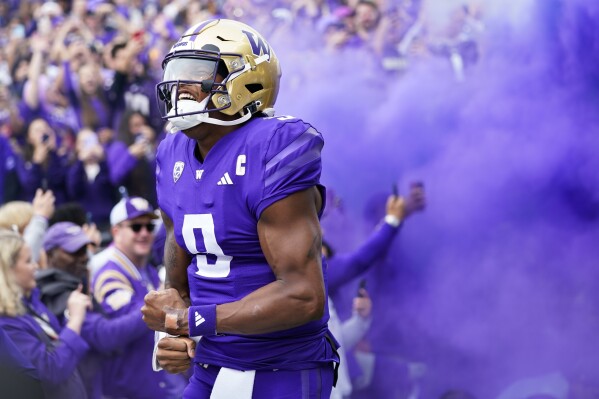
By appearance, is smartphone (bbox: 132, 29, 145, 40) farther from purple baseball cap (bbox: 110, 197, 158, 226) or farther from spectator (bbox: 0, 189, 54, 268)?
purple baseball cap (bbox: 110, 197, 158, 226)

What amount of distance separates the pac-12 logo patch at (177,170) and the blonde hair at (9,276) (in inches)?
66.7

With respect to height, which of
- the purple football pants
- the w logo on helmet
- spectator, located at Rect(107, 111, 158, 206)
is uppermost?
the w logo on helmet

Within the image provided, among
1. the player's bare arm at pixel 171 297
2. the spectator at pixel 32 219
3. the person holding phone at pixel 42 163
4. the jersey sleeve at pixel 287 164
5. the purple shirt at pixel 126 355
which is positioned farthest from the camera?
the person holding phone at pixel 42 163

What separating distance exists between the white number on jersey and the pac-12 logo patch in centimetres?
14

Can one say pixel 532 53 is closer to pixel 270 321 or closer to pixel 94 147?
pixel 270 321

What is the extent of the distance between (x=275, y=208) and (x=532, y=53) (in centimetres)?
267

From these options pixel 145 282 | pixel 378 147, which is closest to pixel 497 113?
pixel 378 147

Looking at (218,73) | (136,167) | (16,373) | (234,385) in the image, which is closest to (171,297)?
(234,385)

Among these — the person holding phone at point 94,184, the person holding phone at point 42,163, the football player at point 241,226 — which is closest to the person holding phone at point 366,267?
the football player at point 241,226

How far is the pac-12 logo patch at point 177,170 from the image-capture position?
2.87 m

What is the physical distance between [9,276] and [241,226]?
2.04 metres

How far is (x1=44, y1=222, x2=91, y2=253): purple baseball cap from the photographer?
16.4ft

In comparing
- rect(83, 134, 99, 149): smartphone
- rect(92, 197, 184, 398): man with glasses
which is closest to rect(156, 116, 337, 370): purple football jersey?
rect(92, 197, 184, 398): man with glasses

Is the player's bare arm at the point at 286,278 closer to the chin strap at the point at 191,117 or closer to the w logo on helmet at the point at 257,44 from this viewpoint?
the chin strap at the point at 191,117
